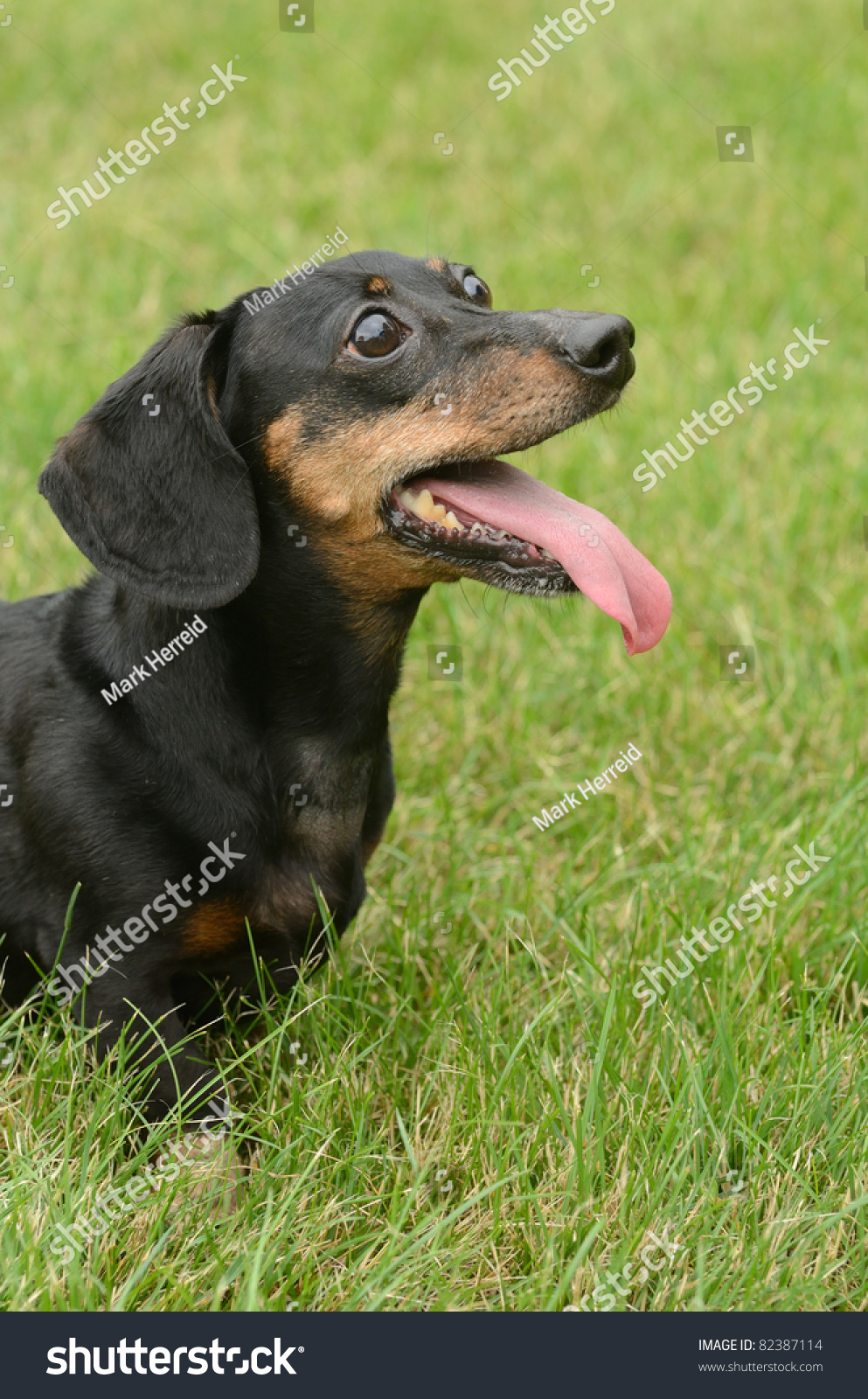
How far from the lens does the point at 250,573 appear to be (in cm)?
274

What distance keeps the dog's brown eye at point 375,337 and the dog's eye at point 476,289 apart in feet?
1.50

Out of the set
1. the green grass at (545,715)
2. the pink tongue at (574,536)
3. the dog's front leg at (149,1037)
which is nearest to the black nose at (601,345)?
the pink tongue at (574,536)

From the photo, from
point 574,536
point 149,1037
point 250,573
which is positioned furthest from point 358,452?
point 149,1037

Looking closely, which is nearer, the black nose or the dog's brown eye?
the black nose

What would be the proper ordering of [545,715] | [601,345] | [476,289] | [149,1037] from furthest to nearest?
[545,715], [476,289], [149,1037], [601,345]

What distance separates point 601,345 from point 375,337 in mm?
459

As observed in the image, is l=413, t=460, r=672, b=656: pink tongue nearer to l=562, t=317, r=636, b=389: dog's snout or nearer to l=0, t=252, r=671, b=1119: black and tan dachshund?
l=0, t=252, r=671, b=1119: black and tan dachshund

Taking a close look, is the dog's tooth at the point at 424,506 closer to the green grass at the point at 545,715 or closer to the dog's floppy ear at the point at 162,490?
the dog's floppy ear at the point at 162,490

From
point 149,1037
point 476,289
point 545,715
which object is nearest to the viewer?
point 149,1037

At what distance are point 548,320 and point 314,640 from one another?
31.7 inches

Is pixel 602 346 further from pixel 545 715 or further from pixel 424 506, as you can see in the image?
pixel 545 715

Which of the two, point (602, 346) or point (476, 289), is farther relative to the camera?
point (476, 289)

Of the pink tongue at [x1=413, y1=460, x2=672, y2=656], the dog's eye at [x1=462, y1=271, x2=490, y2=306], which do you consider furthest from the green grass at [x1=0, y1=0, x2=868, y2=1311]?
the dog's eye at [x1=462, y1=271, x2=490, y2=306]

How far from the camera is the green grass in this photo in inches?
102
